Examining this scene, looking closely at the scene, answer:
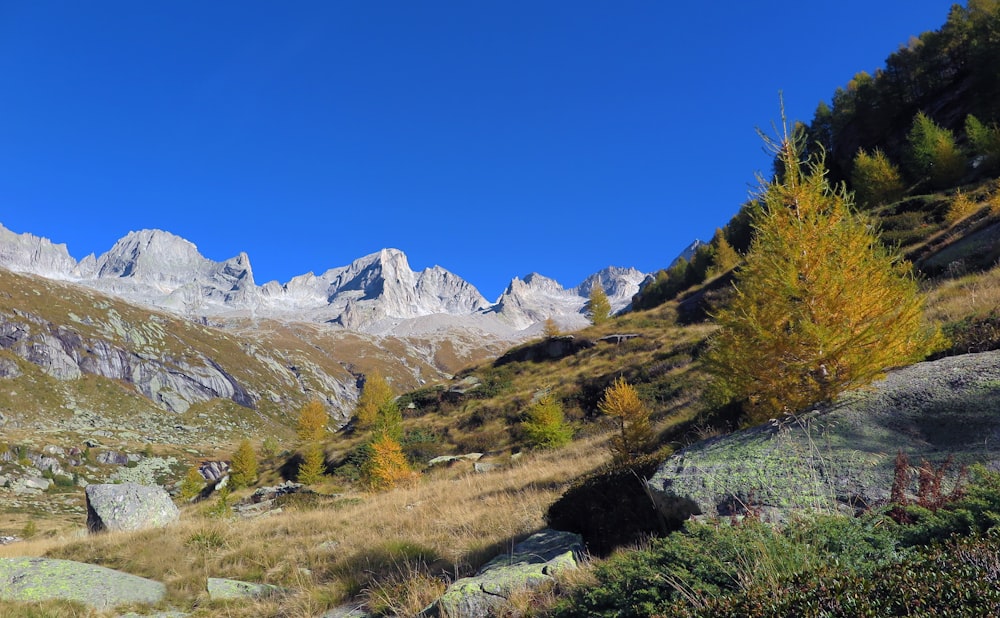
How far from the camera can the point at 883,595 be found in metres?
2.27

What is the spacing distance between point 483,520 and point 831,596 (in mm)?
7172

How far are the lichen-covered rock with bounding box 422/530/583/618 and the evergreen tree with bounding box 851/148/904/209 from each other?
173ft

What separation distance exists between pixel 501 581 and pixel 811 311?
685cm

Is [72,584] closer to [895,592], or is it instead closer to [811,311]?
[895,592]

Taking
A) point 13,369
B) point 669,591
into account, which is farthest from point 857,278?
point 13,369

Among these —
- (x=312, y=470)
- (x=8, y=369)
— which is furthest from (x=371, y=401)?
(x=8, y=369)

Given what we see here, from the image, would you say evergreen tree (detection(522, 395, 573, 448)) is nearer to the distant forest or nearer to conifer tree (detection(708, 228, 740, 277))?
the distant forest

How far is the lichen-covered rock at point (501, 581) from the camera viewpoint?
4.40 metres

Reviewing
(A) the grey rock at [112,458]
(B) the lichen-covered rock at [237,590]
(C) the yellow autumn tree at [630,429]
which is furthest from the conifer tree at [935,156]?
(A) the grey rock at [112,458]

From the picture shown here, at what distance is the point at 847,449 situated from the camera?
214 inches

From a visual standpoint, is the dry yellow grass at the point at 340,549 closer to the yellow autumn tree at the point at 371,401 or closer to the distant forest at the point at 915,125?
the yellow autumn tree at the point at 371,401

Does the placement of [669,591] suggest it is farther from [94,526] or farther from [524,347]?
[524,347]

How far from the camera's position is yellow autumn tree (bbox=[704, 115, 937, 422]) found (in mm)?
7387

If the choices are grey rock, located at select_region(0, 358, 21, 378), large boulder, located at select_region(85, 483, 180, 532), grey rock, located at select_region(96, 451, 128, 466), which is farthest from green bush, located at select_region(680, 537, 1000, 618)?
grey rock, located at select_region(0, 358, 21, 378)
